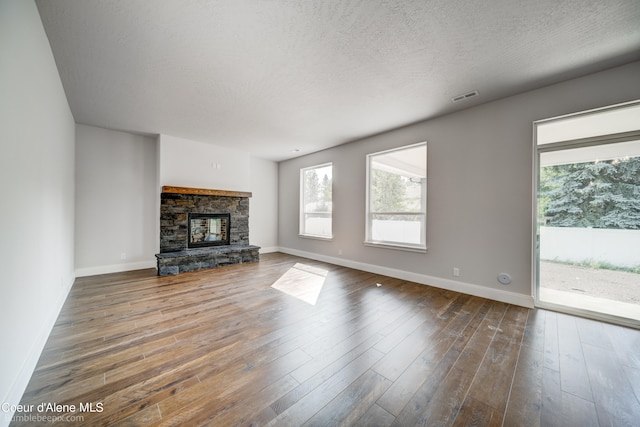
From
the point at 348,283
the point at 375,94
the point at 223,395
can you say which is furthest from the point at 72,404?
the point at 375,94

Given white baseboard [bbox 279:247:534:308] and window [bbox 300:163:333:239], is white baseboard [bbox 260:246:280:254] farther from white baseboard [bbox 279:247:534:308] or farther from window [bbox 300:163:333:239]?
white baseboard [bbox 279:247:534:308]

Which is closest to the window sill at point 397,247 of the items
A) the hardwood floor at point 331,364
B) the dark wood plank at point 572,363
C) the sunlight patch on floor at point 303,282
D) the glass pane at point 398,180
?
the glass pane at point 398,180

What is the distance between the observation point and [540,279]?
289 centimetres

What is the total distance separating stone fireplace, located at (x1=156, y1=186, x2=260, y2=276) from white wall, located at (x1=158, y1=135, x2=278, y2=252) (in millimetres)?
289

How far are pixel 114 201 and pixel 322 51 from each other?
4755 mm

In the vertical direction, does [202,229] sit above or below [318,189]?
below

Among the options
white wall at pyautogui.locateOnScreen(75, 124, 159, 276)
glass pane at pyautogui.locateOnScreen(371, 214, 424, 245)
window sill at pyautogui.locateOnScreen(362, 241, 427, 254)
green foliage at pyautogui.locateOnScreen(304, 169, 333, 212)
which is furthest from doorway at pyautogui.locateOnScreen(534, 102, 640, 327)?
white wall at pyautogui.locateOnScreen(75, 124, 159, 276)

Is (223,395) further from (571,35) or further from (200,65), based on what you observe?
(571,35)

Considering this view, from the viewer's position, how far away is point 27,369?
1600 millimetres

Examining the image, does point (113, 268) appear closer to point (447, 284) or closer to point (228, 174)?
point (228, 174)

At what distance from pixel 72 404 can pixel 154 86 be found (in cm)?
312

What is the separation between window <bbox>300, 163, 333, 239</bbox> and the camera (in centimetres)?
566

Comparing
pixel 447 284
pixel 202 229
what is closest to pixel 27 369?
pixel 202 229

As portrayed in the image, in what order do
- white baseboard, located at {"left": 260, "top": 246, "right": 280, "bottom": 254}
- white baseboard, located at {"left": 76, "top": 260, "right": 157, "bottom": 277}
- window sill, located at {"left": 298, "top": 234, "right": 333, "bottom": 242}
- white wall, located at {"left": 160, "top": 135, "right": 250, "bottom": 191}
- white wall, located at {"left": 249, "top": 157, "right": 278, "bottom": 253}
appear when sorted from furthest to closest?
1. white baseboard, located at {"left": 260, "top": 246, "right": 280, "bottom": 254}
2. white wall, located at {"left": 249, "top": 157, "right": 278, "bottom": 253}
3. window sill, located at {"left": 298, "top": 234, "right": 333, "bottom": 242}
4. white wall, located at {"left": 160, "top": 135, "right": 250, "bottom": 191}
5. white baseboard, located at {"left": 76, "top": 260, "right": 157, "bottom": 277}
